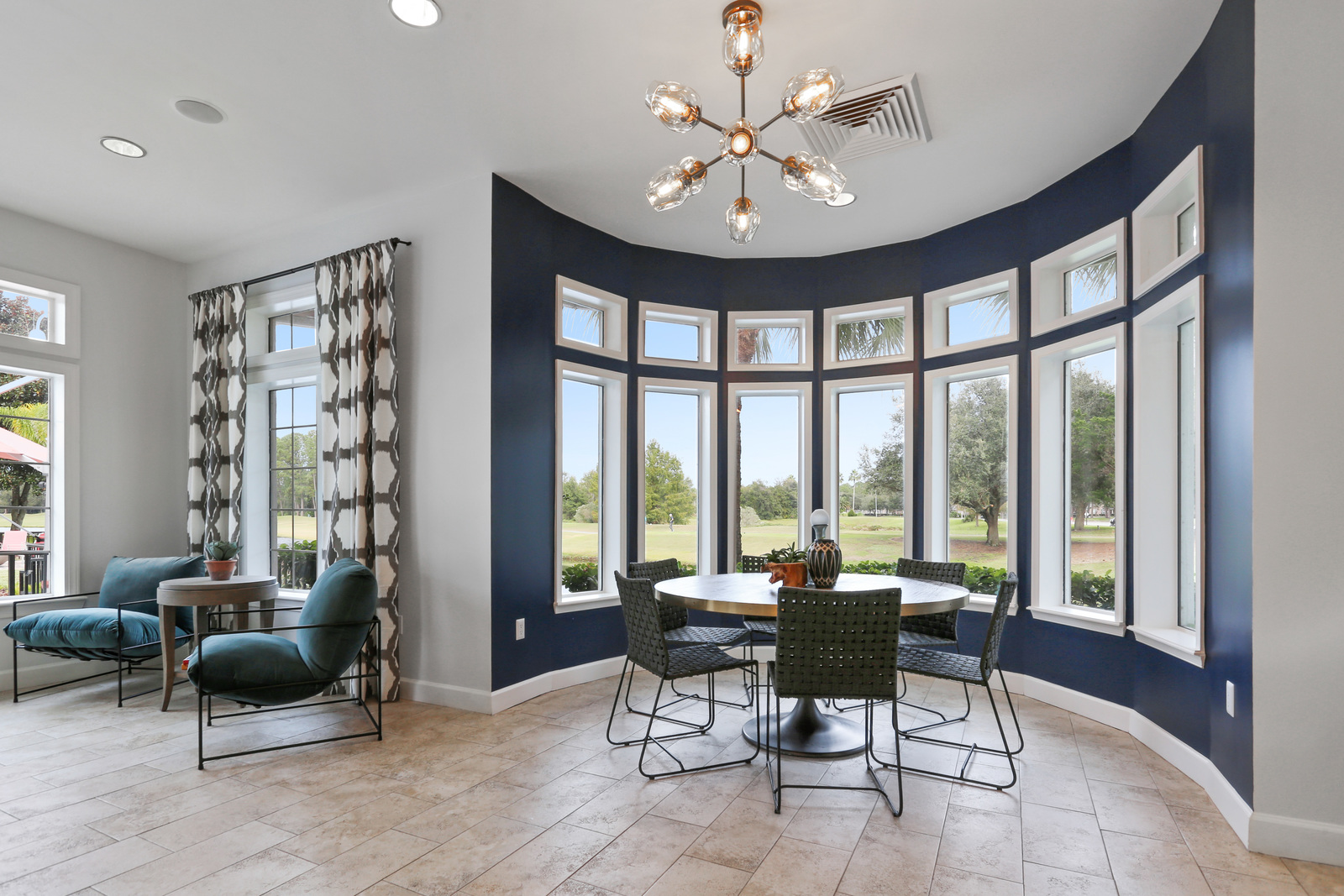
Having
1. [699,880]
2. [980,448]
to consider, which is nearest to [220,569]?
[699,880]

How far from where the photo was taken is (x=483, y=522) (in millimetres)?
4133

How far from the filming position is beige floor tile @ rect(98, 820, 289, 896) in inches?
89.3

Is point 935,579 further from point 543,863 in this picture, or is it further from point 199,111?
point 199,111

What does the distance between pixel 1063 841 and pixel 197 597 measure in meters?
4.28

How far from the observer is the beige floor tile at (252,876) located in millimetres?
2234

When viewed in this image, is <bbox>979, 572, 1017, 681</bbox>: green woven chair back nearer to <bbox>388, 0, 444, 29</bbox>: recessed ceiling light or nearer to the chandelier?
the chandelier

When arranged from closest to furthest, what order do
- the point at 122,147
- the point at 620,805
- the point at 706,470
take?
the point at 620,805
the point at 122,147
the point at 706,470

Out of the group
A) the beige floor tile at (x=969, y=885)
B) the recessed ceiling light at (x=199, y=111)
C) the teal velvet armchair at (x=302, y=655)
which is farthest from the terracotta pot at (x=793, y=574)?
the recessed ceiling light at (x=199, y=111)

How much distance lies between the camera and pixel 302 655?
3.59 metres

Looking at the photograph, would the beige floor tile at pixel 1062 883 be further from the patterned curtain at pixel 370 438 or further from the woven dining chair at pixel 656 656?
the patterned curtain at pixel 370 438

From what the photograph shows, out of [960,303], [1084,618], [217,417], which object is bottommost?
[1084,618]

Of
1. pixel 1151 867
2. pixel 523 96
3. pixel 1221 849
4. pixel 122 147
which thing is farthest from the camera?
pixel 122 147

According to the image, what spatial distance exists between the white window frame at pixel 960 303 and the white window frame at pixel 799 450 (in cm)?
93

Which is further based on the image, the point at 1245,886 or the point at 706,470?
the point at 706,470
